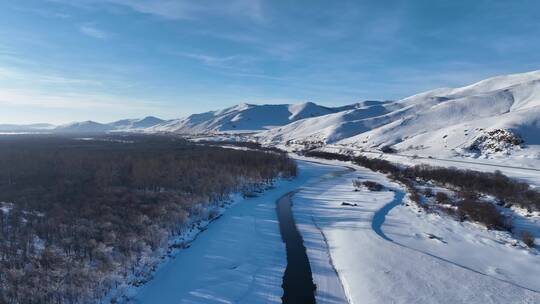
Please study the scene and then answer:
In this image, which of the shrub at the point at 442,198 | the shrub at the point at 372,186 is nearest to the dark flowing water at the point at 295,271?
the shrub at the point at 442,198

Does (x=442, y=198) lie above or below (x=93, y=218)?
above

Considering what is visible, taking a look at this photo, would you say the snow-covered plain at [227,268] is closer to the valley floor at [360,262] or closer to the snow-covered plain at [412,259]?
the valley floor at [360,262]

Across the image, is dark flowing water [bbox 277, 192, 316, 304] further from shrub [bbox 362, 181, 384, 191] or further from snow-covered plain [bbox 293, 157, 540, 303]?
shrub [bbox 362, 181, 384, 191]

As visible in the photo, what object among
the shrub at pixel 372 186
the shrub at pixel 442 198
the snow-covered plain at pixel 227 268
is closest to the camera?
the snow-covered plain at pixel 227 268

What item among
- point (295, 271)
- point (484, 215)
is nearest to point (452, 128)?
point (484, 215)

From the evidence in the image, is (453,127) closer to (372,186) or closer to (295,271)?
(372,186)

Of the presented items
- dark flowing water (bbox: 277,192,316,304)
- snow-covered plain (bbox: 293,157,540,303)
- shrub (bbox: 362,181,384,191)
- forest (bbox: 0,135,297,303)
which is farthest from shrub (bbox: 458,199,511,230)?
forest (bbox: 0,135,297,303)
